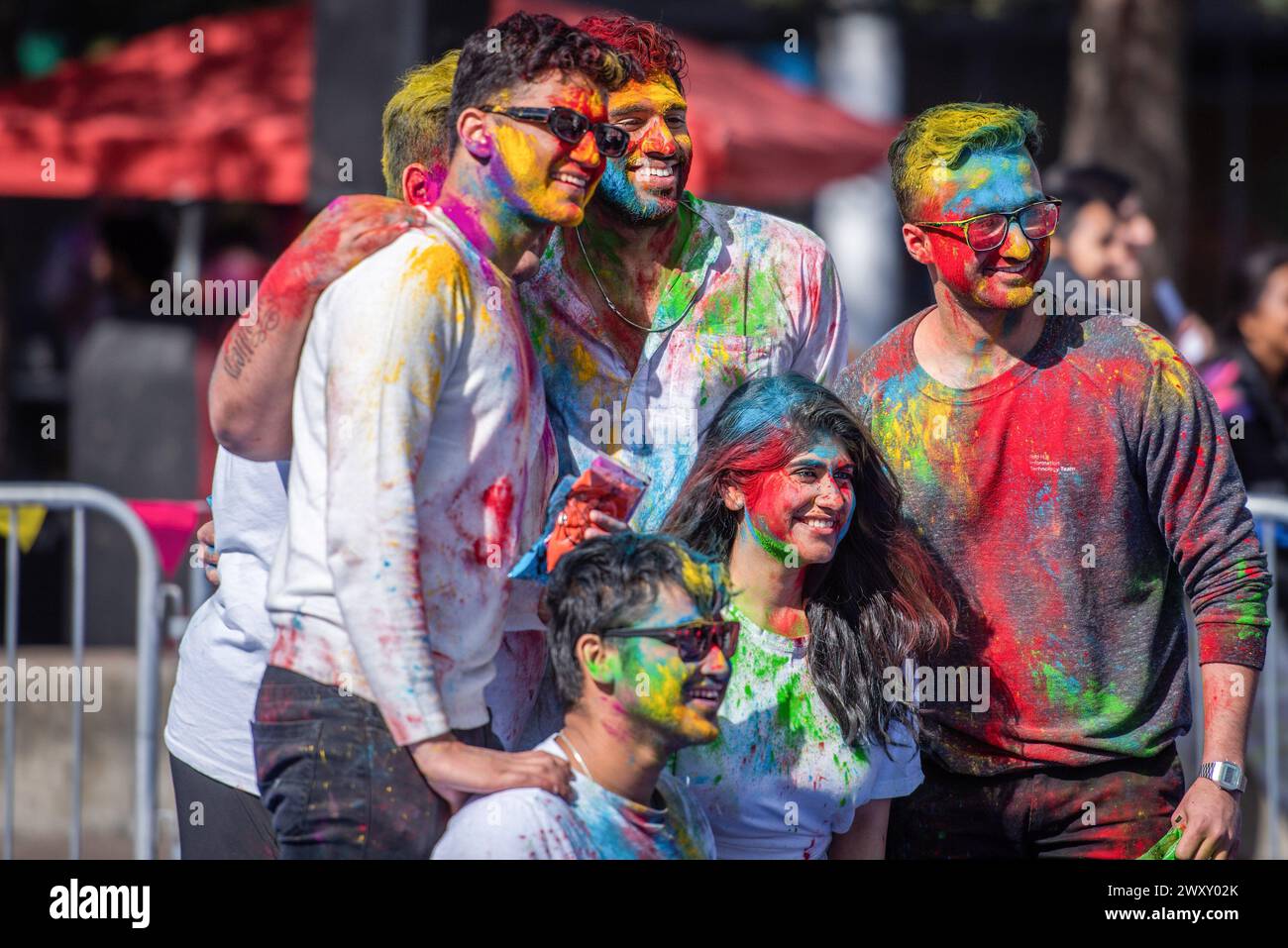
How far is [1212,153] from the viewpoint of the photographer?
14469 millimetres

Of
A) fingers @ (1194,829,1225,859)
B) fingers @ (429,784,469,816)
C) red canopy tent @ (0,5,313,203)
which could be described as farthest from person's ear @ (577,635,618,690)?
red canopy tent @ (0,5,313,203)

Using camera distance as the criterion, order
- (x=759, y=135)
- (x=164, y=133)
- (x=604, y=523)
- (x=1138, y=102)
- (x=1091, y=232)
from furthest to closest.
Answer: (x=1138, y=102) < (x=759, y=135) < (x=164, y=133) < (x=1091, y=232) < (x=604, y=523)

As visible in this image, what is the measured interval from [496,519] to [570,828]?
499 mm

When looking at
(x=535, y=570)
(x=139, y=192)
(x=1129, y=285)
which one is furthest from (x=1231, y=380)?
(x=139, y=192)

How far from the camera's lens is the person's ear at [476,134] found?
2744 mm

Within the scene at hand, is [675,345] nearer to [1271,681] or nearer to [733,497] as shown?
[733,497]

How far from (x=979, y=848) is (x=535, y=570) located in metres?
1.09

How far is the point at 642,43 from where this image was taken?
3.24 m

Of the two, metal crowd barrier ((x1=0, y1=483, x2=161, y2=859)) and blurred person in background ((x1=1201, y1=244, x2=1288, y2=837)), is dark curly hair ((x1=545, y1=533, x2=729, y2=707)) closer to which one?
metal crowd barrier ((x1=0, y1=483, x2=161, y2=859))

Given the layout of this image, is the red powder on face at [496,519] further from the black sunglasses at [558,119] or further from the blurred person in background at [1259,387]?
the blurred person in background at [1259,387]

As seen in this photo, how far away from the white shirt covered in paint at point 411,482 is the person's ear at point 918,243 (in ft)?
2.85

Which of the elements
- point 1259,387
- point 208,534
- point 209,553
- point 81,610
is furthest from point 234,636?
point 1259,387

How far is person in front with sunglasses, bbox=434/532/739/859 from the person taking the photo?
272 centimetres
